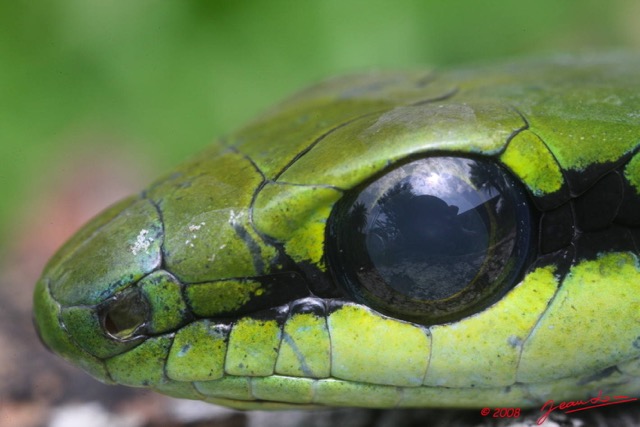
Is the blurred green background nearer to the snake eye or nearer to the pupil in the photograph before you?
the snake eye

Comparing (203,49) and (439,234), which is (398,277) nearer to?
(439,234)

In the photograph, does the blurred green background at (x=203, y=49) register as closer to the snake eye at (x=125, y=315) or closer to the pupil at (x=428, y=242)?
the snake eye at (x=125, y=315)

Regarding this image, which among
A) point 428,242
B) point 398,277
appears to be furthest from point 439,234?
point 398,277

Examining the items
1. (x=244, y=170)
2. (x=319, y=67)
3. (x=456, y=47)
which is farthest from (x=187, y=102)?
(x=244, y=170)

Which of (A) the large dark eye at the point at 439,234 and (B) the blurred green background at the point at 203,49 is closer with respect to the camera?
(A) the large dark eye at the point at 439,234

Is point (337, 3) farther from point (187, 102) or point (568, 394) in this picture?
point (568, 394)

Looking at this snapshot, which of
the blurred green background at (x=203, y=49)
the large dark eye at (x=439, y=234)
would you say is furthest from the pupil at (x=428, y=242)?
the blurred green background at (x=203, y=49)
